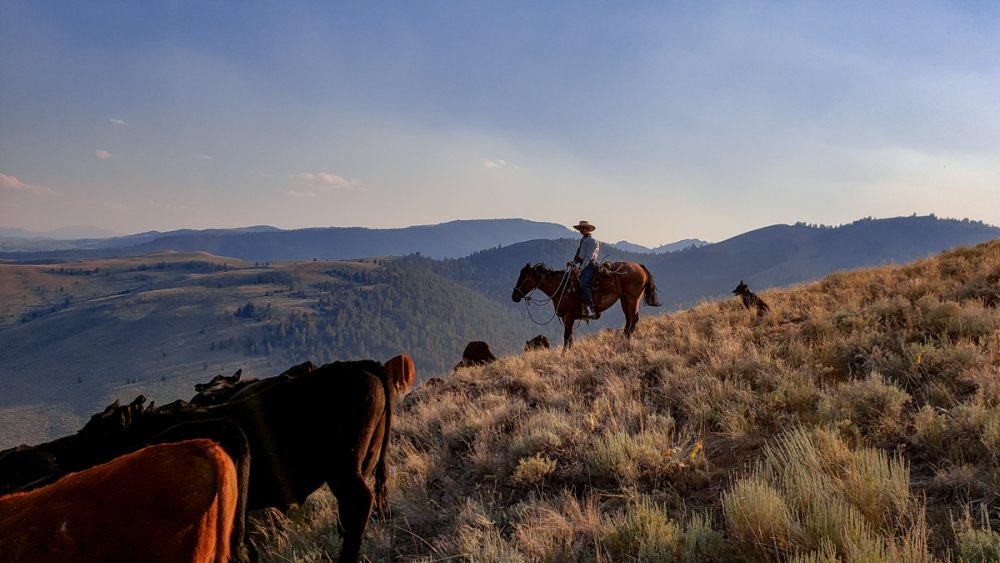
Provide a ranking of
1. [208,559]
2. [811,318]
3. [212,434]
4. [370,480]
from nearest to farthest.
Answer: [208,559] → [212,434] → [370,480] → [811,318]

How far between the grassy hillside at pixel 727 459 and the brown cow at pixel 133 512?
159cm

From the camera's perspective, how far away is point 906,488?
295cm

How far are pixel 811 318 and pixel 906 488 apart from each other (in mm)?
7158

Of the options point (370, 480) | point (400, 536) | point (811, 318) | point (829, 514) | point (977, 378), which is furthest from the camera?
point (811, 318)

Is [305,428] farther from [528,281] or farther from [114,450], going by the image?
[528,281]

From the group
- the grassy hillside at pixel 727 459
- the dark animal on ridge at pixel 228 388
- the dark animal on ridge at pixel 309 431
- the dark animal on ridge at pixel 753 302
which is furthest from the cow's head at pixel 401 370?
the dark animal on ridge at pixel 753 302

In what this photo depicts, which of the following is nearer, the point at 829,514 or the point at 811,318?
the point at 829,514

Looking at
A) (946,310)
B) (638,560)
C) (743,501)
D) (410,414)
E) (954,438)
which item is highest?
(946,310)

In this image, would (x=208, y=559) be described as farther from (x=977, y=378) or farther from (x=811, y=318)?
(x=811, y=318)

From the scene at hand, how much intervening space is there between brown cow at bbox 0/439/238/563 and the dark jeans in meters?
11.7

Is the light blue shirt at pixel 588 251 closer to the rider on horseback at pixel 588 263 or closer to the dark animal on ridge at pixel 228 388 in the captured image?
the rider on horseback at pixel 588 263

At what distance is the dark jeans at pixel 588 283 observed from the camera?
519 inches

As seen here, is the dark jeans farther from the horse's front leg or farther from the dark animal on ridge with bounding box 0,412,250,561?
the dark animal on ridge with bounding box 0,412,250,561

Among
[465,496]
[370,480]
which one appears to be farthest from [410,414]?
Answer: [465,496]
